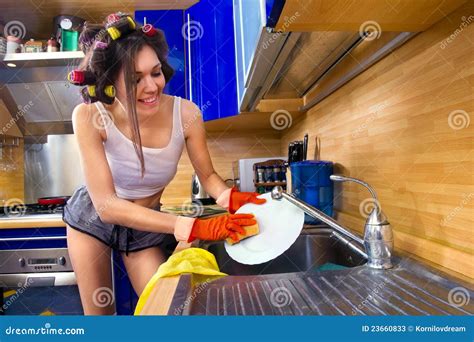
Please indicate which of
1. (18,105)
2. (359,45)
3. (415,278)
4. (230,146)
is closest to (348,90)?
(359,45)

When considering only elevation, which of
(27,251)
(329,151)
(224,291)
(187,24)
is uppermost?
(187,24)

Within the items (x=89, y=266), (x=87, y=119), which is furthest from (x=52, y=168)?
(x=87, y=119)

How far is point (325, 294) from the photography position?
43cm

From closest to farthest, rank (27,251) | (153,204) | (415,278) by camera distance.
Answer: (415,278), (153,204), (27,251)

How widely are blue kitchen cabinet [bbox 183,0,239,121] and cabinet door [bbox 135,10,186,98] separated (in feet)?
0.09

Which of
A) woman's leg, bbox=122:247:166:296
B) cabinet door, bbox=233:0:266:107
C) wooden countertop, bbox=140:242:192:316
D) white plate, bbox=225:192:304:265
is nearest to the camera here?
wooden countertop, bbox=140:242:192:316

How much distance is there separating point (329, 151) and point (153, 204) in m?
0.50

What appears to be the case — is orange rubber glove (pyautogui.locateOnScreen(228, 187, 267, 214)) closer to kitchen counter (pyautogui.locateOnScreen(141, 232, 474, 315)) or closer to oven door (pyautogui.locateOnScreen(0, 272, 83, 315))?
kitchen counter (pyautogui.locateOnScreen(141, 232, 474, 315))

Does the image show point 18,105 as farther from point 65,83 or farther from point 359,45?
point 359,45

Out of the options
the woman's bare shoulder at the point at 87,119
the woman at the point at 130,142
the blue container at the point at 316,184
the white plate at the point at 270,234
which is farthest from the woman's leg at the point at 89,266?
the blue container at the point at 316,184

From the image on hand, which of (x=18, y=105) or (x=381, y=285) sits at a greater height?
(x=18, y=105)

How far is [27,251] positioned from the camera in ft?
3.88

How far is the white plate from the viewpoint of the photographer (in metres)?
0.61

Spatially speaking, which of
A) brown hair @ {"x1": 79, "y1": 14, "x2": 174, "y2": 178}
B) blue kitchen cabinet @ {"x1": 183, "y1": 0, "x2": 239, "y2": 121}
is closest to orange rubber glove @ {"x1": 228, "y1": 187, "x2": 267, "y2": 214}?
brown hair @ {"x1": 79, "y1": 14, "x2": 174, "y2": 178}
